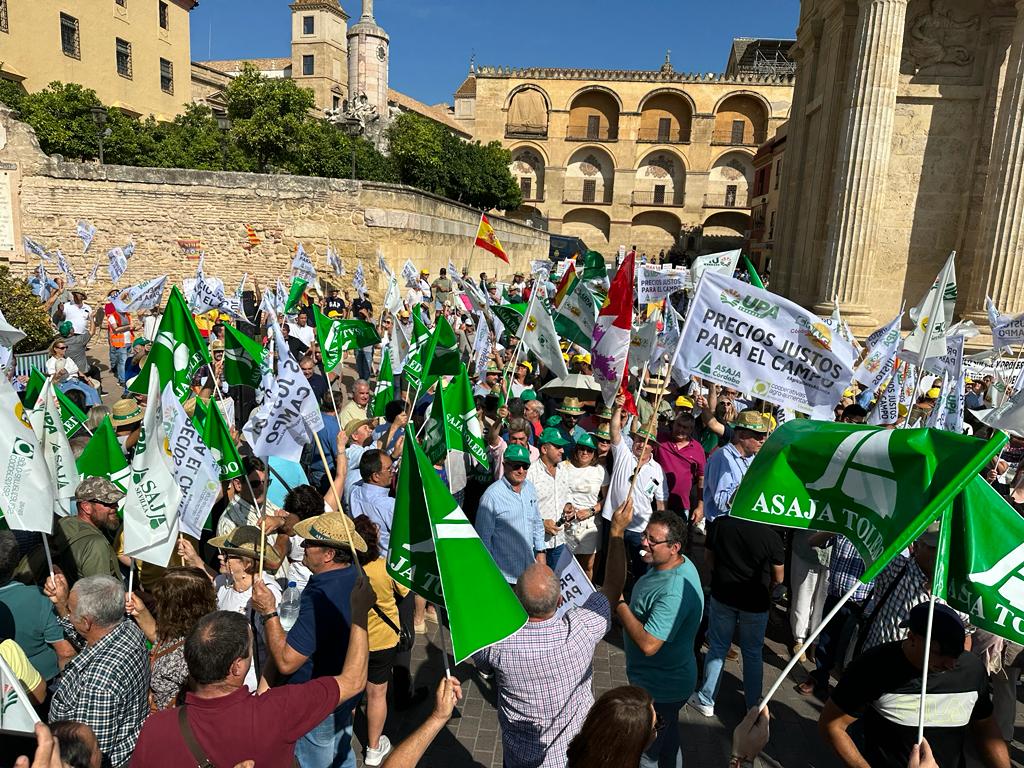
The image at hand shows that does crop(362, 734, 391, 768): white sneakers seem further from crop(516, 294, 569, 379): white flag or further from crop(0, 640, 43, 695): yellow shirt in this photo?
crop(516, 294, 569, 379): white flag

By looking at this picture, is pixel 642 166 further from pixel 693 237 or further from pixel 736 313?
pixel 736 313

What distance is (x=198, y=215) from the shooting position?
22531 mm

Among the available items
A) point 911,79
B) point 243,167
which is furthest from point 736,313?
point 243,167

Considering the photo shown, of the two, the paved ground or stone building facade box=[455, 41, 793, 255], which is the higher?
stone building facade box=[455, 41, 793, 255]

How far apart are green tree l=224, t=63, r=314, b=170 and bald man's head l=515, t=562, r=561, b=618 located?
27.4m

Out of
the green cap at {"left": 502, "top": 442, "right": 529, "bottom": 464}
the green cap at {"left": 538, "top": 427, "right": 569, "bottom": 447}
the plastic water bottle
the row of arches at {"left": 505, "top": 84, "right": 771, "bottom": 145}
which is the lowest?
the plastic water bottle

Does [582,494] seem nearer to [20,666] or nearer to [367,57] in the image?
[20,666]

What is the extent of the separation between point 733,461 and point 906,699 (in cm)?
279

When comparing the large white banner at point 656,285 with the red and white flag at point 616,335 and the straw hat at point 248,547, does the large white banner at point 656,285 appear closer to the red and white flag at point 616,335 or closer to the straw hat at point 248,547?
the red and white flag at point 616,335

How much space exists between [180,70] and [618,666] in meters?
50.0

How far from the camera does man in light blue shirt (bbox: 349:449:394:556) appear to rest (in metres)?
4.96

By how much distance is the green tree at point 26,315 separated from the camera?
12648 millimetres

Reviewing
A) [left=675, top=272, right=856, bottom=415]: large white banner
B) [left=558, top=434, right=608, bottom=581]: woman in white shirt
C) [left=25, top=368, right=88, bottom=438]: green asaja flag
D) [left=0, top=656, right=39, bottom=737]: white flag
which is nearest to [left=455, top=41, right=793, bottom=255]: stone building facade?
[left=25, top=368, right=88, bottom=438]: green asaja flag

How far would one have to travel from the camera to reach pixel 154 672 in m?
3.28
